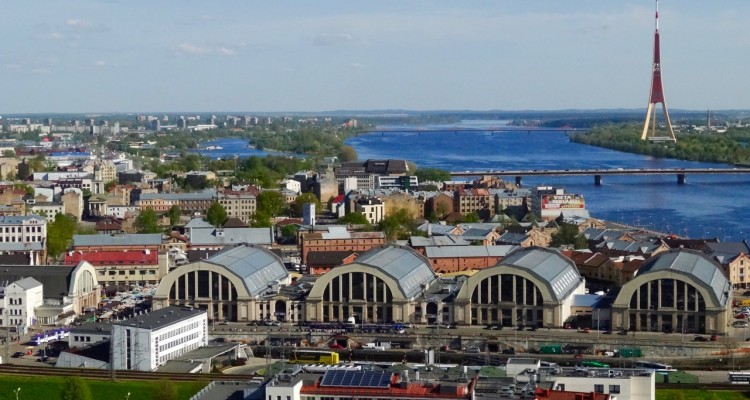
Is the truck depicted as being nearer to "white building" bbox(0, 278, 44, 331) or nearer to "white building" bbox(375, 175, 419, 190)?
"white building" bbox(0, 278, 44, 331)

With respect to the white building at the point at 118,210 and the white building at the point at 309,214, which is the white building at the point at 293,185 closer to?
the white building at the point at 118,210

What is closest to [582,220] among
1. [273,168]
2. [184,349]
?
[184,349]

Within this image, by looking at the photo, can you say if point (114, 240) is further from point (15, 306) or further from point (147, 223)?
point (15, 306)

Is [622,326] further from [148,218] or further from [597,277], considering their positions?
[148,218]

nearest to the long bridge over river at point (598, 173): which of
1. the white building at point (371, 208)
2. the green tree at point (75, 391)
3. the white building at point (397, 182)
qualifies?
the white building at point (397, 182)

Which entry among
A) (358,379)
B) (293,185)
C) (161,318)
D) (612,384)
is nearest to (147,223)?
(293,185)

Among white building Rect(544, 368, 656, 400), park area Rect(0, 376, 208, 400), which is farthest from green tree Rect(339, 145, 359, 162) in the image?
white building Rect(544, 368, 656, 400)
